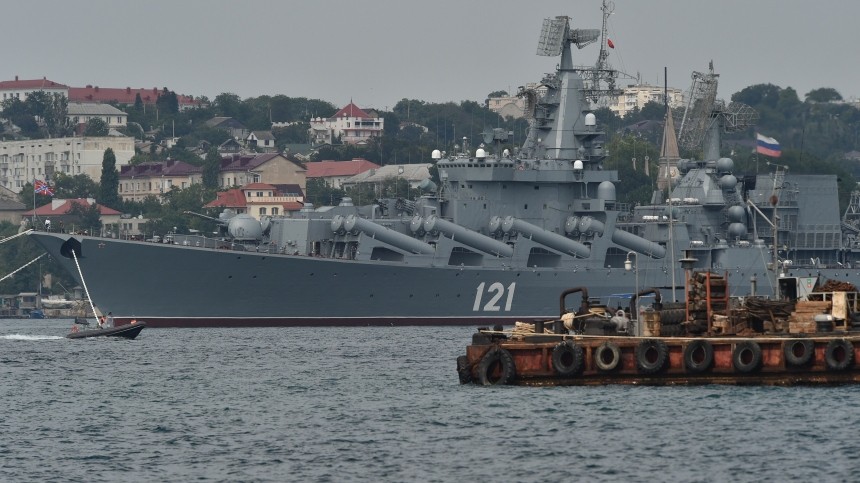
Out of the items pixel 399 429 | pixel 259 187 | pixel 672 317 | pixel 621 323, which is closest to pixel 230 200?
pixel 259 187

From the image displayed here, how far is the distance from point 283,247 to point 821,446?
50.3 m

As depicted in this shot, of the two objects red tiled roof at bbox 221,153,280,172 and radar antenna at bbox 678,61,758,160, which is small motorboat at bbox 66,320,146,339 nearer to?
radar antenna at bbox 678,61,758,160

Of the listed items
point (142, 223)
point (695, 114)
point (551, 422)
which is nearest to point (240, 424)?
point (551, 422)

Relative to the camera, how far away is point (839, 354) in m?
44.3

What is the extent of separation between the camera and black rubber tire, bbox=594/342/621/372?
45.7 meters

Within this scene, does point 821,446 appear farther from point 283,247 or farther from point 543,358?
point 283,247

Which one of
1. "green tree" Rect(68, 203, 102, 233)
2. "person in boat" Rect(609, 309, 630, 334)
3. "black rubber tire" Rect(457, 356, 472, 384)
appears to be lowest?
"black rubber tire" Rect(457, 356, 472, 384)

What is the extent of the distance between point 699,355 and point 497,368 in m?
5.24

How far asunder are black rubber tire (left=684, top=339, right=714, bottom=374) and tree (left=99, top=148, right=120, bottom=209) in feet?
419

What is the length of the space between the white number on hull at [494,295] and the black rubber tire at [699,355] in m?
41.1

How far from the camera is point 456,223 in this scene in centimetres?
8775

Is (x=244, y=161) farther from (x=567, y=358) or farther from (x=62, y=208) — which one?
(x=567, y=358)

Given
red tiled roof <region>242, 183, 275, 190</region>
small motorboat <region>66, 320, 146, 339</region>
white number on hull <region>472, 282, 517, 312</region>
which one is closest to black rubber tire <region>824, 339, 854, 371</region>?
small motorboat <region>66, 320, 146, 339</region>

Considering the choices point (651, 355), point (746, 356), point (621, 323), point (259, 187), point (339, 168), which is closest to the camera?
point (746, 356)
